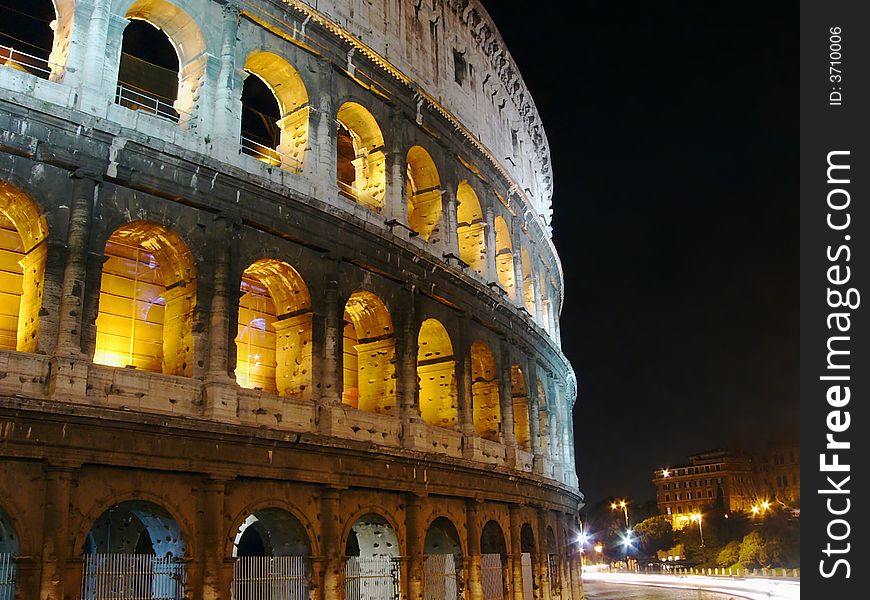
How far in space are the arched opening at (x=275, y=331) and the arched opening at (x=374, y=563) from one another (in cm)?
314

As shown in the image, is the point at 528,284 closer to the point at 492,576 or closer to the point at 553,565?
the point at 553,565

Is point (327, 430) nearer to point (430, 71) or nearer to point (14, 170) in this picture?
point (14, 170)

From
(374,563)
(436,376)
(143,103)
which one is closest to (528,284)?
(436,376)

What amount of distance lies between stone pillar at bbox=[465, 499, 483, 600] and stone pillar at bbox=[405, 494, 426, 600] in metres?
1.99

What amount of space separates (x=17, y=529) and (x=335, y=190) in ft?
27.6

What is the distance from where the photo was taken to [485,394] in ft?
73.8

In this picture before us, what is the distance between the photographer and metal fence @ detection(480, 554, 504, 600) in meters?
19.8

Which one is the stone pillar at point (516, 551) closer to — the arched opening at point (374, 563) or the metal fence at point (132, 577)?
the arched opening at point (374, 563)

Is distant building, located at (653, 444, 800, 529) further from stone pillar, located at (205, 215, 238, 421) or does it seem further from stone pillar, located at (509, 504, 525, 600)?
stone pillar, located at (205, 215, 238, 421)

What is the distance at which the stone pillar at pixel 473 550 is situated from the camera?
63.0 ft

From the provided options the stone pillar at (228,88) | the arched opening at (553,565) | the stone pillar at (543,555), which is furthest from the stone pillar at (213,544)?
the arched opening at (553,565)

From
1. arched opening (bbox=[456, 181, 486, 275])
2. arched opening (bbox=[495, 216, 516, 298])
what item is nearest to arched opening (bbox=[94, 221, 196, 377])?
arched opening (bbox=[456, 181, 486, 275])

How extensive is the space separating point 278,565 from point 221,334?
396 cm

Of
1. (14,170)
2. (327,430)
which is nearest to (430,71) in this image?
(327,430)
